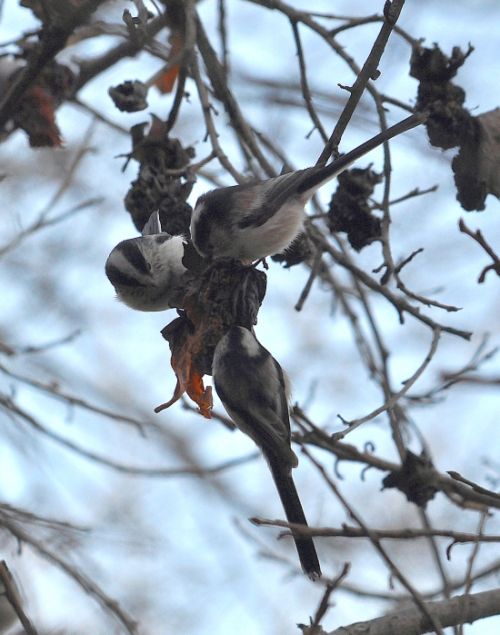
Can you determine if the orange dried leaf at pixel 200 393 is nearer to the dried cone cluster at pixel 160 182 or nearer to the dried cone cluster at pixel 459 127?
the dried cone cluster at pixel 160 182

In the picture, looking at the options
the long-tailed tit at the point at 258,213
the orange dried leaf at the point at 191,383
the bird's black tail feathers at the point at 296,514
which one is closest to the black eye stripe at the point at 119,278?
the long-tailed tit at the point at 258,213

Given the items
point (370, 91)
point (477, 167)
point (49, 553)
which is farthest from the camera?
point (49, 553)

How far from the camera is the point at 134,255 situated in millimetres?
2773

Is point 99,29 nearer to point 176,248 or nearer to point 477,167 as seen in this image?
point 176,248

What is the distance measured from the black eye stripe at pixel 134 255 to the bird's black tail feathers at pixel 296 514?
711mm

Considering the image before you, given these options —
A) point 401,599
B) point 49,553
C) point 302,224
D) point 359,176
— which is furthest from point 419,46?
point 49,553

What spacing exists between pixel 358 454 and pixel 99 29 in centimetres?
175

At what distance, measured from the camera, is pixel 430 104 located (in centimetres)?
255

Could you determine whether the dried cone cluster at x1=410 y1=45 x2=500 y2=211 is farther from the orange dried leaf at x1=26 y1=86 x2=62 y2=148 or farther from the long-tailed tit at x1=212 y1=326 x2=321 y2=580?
the orange dried leaf at x1=26 y1=86 x2=62 y2=148

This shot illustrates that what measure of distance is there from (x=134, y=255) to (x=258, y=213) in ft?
1.43

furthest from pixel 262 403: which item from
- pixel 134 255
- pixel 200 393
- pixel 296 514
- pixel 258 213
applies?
pixel 134 255

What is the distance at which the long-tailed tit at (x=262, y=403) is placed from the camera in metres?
2.14

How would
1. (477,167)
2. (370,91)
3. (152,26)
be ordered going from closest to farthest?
1. (477,167)
2. (370,91)
3. (152,26)

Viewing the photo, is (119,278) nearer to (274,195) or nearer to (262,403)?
(274,195)
